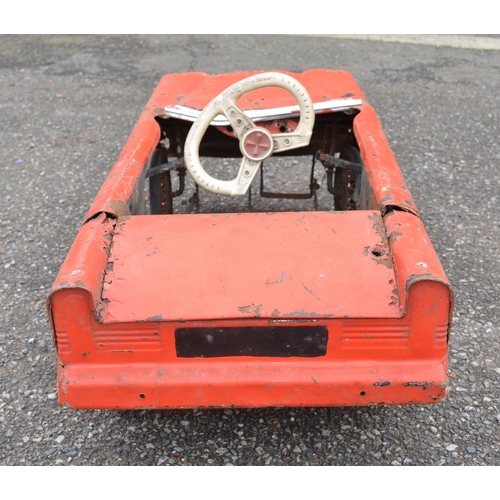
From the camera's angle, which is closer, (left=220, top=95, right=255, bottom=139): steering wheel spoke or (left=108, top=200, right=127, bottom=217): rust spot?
(left=108, top=200, right=127, bottom=217): rust spot

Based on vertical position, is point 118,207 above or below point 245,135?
below

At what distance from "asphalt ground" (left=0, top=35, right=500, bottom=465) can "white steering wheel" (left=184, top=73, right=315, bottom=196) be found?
0.95 metres

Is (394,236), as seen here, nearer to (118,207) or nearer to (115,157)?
(118,207)

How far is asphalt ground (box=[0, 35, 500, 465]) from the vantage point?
2348mm

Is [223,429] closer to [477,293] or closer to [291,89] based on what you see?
[291,89]

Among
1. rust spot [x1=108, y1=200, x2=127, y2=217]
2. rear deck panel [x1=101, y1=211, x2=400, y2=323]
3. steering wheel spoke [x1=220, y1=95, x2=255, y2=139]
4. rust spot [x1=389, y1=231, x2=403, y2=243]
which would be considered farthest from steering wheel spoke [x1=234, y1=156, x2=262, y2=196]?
rust spot [x1=389, y1=231, x2=403, y2=243]

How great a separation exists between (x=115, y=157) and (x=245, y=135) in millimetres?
2695

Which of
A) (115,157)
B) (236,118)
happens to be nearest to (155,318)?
(236,118)

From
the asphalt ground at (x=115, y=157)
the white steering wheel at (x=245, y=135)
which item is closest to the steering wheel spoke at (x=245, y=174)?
the white steering wheel at (x=245, y=135)

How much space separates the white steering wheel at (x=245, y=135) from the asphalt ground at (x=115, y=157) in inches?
37.2

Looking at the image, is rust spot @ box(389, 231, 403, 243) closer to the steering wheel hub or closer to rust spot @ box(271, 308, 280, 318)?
rust spot @ box(271, 308, 280, 318)

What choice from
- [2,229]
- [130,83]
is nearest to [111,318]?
[2,229]

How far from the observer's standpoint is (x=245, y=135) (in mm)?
2439

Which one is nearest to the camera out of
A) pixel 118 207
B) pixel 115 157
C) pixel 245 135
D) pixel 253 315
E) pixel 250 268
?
pixel 253 315
